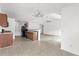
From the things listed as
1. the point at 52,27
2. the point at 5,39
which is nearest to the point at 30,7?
the point at 5,39

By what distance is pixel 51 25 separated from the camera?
53.3 ft

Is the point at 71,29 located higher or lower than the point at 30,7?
lower

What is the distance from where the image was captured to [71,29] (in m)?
5.55

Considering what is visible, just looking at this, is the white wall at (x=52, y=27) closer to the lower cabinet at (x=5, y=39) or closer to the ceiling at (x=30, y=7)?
the ceiling at (x=30, y=7)

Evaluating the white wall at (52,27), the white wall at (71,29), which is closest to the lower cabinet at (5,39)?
the white wall at (71,29)

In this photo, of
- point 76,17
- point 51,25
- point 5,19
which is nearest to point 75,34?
point 76,17

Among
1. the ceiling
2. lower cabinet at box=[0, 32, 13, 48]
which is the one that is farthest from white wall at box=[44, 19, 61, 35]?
lower cabinet at box=[0, 32, 13, 48]

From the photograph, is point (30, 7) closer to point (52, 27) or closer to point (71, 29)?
point (71, 29)

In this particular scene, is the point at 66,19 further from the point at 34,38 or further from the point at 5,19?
the point at 34,38

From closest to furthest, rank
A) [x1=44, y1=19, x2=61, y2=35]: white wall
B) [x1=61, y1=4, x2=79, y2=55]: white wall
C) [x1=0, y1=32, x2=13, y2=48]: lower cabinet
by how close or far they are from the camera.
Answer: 1. [x1=61, y1=4, x2=79, y2=55]: white wall
2. [x1=0, y1=32, x2=13, y2=48]: lower cabinet
3. [x1=44, y1=19, x2=61, y2=35]: white wall

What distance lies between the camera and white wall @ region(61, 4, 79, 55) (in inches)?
207

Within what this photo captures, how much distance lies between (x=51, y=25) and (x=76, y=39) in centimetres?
1102

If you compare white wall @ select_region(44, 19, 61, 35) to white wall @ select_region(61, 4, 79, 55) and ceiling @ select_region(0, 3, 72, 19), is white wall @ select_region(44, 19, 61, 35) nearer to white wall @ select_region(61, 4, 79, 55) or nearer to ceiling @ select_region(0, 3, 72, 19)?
ceiling @ select_region(0, 3, 72, 19)

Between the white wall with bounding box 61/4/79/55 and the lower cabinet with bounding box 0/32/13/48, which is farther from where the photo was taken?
the lower cabinet with bounding box 0/32/13/48
